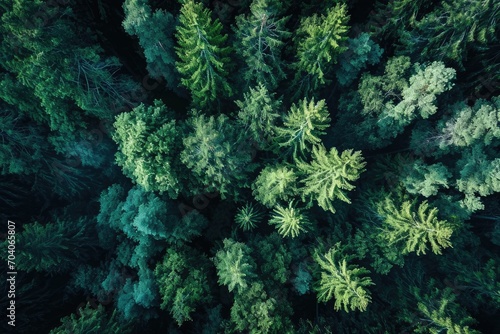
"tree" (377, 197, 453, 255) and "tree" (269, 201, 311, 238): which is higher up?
"tree" (377, 197, 453, 255)

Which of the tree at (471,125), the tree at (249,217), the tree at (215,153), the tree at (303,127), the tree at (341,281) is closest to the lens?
the tree at (303,127)

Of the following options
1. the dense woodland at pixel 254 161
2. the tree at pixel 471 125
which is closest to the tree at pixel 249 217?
the dense woodland at pixel 254 161

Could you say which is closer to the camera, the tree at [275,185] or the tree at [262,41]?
the tree at [262,41]

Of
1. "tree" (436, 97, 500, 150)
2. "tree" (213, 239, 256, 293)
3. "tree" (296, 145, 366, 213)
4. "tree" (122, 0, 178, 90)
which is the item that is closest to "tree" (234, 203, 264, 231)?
"tree" (213, 239, 256, 293)

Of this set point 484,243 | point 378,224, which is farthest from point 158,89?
point 484,243

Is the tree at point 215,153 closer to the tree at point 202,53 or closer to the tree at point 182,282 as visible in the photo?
the tree at point 202,53

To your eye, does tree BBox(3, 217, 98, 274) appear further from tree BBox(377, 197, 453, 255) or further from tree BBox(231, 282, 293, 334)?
tree BBox(377, 197, 453, 255)

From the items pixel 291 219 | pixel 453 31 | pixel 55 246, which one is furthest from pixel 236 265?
pixel 453 31

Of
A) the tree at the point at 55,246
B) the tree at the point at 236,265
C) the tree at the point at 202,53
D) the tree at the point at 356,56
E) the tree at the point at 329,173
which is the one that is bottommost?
the tree at the point at 55,246
